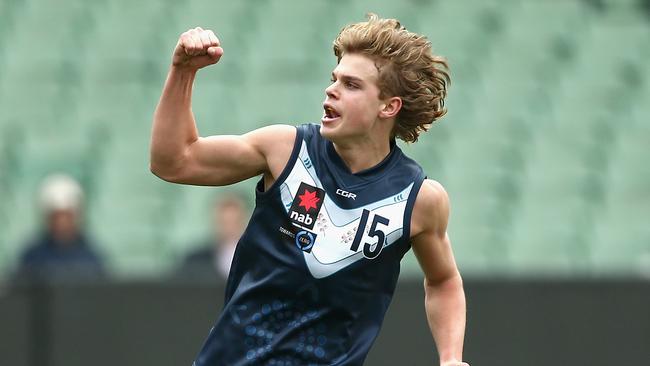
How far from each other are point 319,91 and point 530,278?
3592 millimetres

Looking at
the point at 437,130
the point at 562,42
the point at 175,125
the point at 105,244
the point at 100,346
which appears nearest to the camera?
the point at 175,125

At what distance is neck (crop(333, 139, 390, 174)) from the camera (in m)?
4.91

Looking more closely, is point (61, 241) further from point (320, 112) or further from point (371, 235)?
point (371, 235)

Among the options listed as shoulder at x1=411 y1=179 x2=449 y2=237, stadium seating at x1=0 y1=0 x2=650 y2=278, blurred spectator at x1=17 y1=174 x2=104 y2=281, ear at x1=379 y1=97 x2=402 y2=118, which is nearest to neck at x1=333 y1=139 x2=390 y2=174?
ear at x1=379 y1=97 x2=402 y2=118

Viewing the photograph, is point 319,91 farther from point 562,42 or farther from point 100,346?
point 100,346

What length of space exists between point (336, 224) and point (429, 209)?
365mm

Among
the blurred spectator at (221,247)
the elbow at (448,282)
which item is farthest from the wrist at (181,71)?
the blurred spectator at (221,247)

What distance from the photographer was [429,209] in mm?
4910

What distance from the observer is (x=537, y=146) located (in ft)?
39.7

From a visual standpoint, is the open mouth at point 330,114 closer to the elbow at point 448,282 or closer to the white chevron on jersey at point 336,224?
the white chevron on jersey at point 336,224

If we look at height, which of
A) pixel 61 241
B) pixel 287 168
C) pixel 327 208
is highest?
pixel 287 168

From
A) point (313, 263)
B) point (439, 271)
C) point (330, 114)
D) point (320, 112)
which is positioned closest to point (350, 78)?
point (330, 114)

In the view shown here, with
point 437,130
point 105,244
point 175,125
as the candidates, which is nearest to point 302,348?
point 175,125

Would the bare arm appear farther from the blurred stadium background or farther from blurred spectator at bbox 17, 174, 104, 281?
the blurred stadium background
